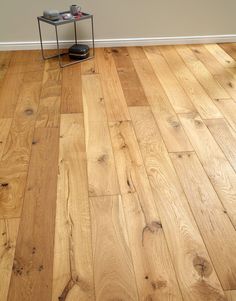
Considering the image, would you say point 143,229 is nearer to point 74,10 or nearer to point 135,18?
point 74,10

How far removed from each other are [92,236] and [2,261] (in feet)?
1.07

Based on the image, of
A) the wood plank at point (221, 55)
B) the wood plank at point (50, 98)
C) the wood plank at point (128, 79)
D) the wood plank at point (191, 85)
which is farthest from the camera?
the wood plank at point (221, 55)

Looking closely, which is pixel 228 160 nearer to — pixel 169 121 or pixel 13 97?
pixel 169 121

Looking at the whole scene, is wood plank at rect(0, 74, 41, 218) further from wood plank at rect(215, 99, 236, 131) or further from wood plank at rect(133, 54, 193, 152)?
wood plank at rect(215, 99, 236, 131)

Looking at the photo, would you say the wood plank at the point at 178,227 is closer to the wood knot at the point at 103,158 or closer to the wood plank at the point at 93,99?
the wood knot at the point at 103,158

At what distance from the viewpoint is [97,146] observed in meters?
1.77

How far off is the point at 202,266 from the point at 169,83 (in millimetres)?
1476

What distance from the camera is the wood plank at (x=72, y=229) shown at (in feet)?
3.69

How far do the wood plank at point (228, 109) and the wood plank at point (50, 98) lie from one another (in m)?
Answer: 0.98

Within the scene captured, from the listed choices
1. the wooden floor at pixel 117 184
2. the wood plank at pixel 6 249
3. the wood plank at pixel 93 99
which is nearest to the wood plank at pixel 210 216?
the wooden floor at pixel 117 184

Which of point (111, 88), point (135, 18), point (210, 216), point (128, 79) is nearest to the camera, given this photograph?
point (210, 216)

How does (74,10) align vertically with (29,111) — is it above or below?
above

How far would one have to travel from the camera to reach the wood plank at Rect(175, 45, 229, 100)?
2.28 metres

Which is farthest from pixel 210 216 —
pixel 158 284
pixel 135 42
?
pixel 135 42
